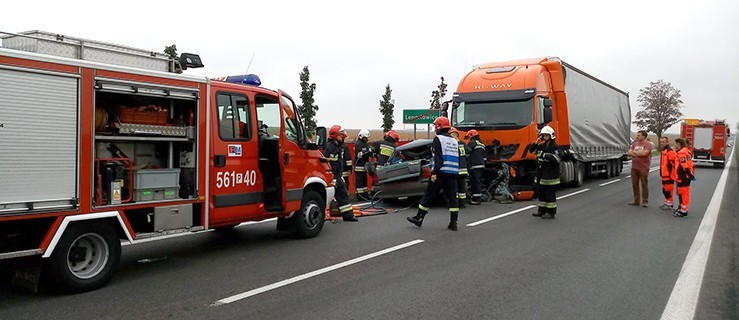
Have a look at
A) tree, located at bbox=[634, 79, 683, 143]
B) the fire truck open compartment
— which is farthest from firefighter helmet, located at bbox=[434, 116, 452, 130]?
tree, located at bbox=[634, 79, 683, 143]

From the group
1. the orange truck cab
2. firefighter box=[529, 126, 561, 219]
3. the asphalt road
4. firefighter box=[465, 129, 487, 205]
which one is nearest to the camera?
the asphalt road

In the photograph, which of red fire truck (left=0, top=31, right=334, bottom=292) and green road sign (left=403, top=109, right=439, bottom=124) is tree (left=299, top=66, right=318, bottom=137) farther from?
red fire truck (left=0, top=31, right=334, bottom=292)

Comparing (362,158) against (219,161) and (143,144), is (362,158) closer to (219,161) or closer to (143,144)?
(219,161)

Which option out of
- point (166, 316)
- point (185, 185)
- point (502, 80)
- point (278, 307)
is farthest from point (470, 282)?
point (502, 80)

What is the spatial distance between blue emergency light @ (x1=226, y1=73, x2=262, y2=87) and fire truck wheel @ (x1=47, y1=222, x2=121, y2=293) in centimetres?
262

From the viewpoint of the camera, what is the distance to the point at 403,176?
1111cm

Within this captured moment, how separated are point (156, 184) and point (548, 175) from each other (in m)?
7.28

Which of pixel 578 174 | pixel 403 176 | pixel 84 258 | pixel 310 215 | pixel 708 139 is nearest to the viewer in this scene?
pixel 84 258

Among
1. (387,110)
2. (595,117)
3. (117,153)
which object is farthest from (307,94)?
(117,153)

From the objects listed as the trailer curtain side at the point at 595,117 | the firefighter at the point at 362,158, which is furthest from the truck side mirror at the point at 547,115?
the firefighter at the point at 362,158

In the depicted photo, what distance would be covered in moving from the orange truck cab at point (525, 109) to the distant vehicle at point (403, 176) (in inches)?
106

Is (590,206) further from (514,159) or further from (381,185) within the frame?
(381,185)

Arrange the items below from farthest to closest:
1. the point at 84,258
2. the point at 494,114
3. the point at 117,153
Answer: the point at 494,114
the point at 117,153
the point at 84,258

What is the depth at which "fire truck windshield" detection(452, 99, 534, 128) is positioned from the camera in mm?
13180
